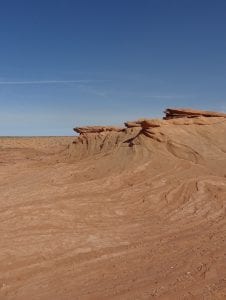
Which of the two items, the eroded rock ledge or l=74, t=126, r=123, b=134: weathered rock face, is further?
l=74, t=126, r=123, b=134: weathered rock face

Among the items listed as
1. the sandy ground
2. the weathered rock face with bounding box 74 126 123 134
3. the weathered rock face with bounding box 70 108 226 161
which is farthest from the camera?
the weathered rock face with bounding box 74 126 123 134

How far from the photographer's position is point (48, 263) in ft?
28.5

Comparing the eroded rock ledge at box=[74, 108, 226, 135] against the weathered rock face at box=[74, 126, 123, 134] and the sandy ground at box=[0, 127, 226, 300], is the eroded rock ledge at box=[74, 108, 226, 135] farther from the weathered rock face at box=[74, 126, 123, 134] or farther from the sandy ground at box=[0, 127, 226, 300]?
the weathered rock face at box=[74, 126, 123, 134]

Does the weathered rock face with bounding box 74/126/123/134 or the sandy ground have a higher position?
the weathered rock face with bounding box 74/126/123/134

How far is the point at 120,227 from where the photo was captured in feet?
36.7

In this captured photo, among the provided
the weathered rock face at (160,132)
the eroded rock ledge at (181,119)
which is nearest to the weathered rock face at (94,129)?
the weathered rock face at (160,132)

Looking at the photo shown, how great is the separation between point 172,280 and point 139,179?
8044mm

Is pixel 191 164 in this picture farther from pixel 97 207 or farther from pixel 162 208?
pixel 97 207

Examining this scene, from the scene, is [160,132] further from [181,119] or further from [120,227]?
[120,227]

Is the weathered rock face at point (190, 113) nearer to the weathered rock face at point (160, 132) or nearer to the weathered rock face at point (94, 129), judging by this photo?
the weathered rock face at point (160, 132)

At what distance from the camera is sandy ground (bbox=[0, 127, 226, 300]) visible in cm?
753

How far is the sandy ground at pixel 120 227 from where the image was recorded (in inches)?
297

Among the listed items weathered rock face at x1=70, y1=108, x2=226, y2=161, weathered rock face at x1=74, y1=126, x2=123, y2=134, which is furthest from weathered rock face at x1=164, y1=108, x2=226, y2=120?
weathered rock face at x1=74, y1=126, x2=123, y2=134

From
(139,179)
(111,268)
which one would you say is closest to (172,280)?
(111,268)
